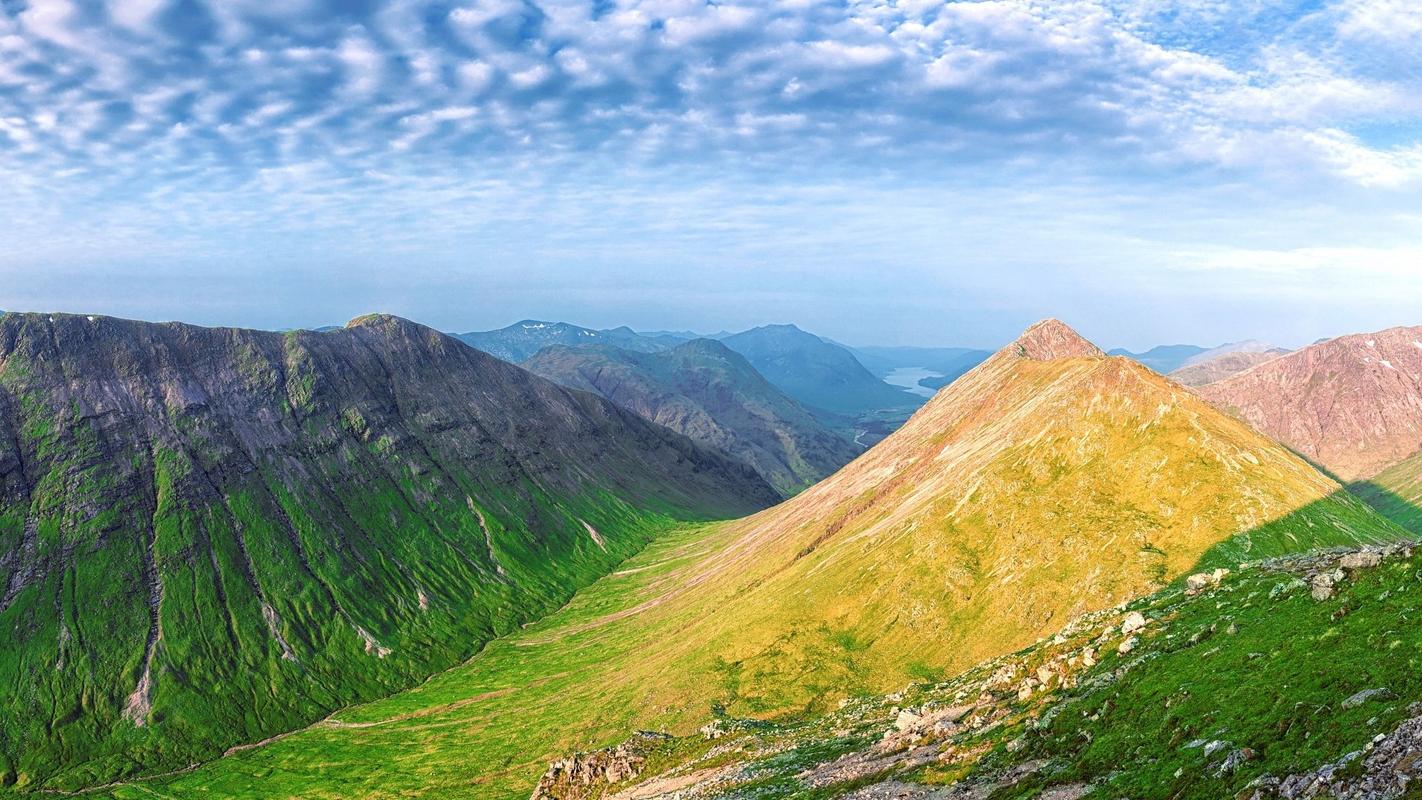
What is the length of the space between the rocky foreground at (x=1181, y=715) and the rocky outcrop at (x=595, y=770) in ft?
18.3

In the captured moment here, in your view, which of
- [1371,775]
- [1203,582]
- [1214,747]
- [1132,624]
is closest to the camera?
[1371,775]

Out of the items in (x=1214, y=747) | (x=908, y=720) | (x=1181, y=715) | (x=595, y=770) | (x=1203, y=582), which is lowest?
(x=595, y=770)

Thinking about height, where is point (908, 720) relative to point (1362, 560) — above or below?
below

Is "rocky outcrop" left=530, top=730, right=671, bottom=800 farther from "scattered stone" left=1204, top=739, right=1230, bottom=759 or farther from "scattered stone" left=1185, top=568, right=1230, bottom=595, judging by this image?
"scattered stone" left=1204, top=739, right=1230, bottom=759

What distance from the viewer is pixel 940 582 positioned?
14075 centimetres

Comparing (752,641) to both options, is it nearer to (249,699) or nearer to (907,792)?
(907,792)

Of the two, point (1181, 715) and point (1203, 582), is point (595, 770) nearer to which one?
point (1181, 715)

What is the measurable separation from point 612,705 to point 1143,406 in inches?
4810

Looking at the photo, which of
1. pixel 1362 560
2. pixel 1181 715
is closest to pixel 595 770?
pixel 1181 715

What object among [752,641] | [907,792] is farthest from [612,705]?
[907,792]

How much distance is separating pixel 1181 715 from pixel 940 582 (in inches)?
3971

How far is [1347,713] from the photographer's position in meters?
33.9

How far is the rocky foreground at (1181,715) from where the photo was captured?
108 ft

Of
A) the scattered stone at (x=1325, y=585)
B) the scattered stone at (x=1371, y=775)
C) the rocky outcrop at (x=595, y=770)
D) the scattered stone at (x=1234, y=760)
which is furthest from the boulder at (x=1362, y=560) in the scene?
the rocky outcrop at (x=595, y=770)
